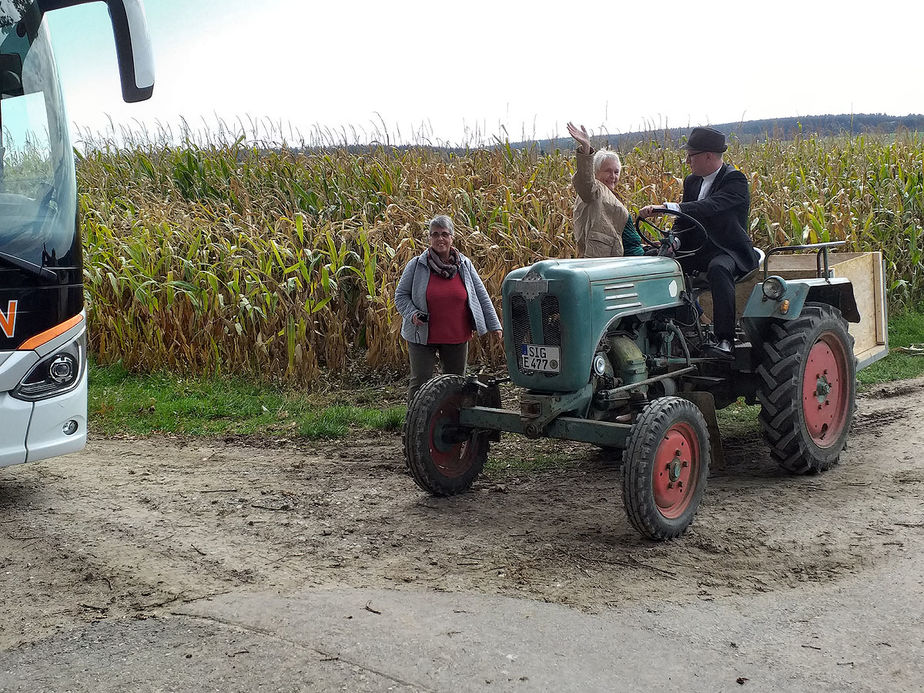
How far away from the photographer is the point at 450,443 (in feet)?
17.8

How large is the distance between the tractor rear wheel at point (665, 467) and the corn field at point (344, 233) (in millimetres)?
4182

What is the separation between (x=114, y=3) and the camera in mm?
5617

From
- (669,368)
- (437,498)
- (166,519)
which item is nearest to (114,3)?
(166,519)

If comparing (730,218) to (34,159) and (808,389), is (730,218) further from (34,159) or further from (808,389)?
(34,159)

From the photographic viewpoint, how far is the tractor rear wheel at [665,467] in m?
4.43

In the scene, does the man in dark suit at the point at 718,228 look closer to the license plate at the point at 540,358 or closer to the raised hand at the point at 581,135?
the raised hand at the point at 581,135

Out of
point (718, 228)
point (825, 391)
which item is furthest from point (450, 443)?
point (825, 391)

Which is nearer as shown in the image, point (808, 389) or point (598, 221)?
point (808, 389)

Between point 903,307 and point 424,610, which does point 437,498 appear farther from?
point 903,307

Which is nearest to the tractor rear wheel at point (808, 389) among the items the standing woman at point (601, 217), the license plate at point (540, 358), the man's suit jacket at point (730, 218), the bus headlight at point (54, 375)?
the man's suit jacket at point (730, 218)

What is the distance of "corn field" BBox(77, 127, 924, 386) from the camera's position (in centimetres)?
895

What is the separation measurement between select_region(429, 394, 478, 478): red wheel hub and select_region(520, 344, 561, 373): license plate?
56 cm

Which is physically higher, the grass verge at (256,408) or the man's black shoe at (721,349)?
the man's black shoe at (721,349)

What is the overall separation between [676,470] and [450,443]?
55.8 inches
